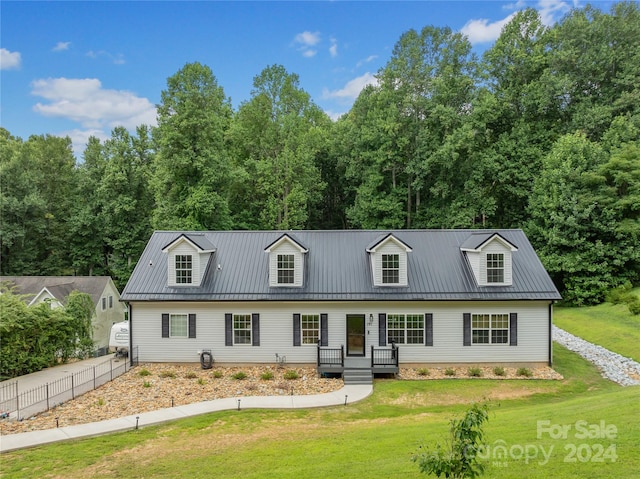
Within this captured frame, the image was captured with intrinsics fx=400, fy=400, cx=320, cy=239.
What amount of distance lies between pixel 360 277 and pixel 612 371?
10847 mm

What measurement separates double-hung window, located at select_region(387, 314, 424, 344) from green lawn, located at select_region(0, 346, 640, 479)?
404 cm

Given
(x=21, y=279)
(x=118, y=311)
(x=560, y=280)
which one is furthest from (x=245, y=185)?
(x=560, y=280)

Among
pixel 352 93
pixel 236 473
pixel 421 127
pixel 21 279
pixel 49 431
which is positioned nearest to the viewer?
pixel 236 473

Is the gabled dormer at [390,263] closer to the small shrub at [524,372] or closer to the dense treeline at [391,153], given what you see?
the small shrub at [524,372]

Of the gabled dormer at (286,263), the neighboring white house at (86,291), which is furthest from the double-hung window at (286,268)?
the neighboring white house at (86,291)

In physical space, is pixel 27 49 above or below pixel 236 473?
above

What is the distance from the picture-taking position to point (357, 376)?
15.8 meters

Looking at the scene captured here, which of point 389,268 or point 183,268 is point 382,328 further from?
point 183,268

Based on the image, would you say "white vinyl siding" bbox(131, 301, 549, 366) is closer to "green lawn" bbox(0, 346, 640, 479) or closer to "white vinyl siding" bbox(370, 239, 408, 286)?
"white vinyl siding" bbox(370, 239, 408, 286)

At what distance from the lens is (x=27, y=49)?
52.9 ft

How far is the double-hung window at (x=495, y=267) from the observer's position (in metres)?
17.7

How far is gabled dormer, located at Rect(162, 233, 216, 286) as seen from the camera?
59.2 feet

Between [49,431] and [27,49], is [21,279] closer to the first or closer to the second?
[27,49]

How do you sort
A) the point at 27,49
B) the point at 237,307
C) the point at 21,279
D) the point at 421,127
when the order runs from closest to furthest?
1. the point at 27,49
2. the point at 237,307
3. the point at 21,279
4. the point at 421,127
